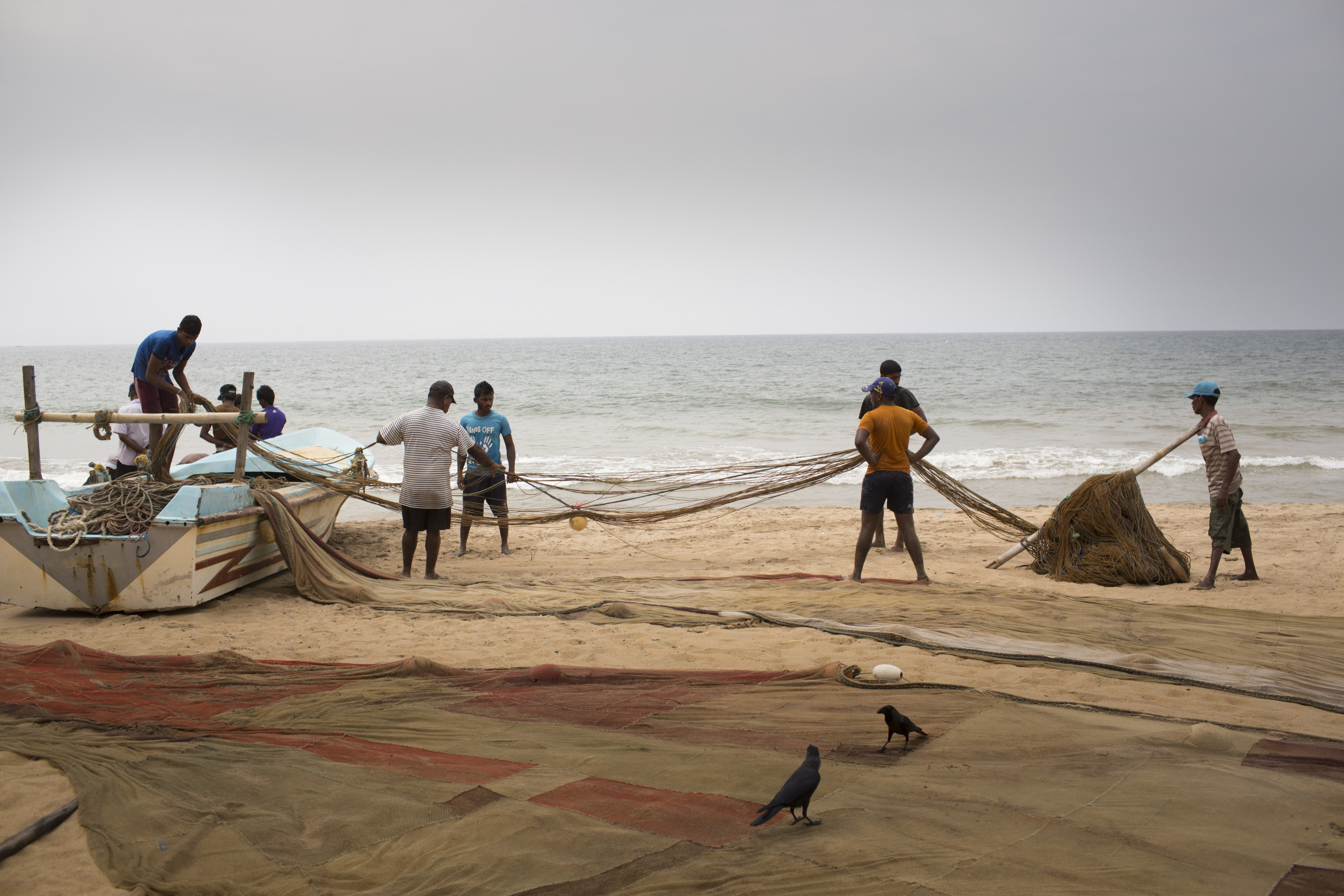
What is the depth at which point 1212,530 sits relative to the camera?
6.73m

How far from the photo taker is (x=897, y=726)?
3.21m

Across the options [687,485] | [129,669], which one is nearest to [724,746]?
[129,669]

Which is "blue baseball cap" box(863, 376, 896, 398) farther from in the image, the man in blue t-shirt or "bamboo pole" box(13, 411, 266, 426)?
"bamboo pole" box(13, 411, 266, 426)

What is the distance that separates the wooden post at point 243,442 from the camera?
666 centimetres

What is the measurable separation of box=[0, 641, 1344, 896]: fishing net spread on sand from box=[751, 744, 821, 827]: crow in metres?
0.08

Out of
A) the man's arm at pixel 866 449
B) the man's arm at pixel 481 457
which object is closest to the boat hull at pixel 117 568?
the man's arm at pixel 481 457

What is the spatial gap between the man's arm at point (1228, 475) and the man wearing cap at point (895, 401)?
229 cm

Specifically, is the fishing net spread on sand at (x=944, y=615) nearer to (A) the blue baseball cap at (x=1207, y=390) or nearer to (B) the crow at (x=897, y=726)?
(B) the crow at (x=897, y=726)

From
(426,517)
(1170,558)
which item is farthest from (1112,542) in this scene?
(426,517)

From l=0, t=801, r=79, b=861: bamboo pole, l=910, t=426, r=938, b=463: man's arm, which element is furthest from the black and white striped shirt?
l=0, t=801, r=79, b=861: bamboo pole

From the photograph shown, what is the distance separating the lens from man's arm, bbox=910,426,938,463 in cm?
703

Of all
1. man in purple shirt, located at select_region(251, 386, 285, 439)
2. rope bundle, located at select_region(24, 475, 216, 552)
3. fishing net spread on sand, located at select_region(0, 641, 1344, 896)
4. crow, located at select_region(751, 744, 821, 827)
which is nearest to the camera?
fishing net spread on sand, located at select_region(0, 641, 1344, 896)

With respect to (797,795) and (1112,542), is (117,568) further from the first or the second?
(1112,542)

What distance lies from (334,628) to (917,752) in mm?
4263
